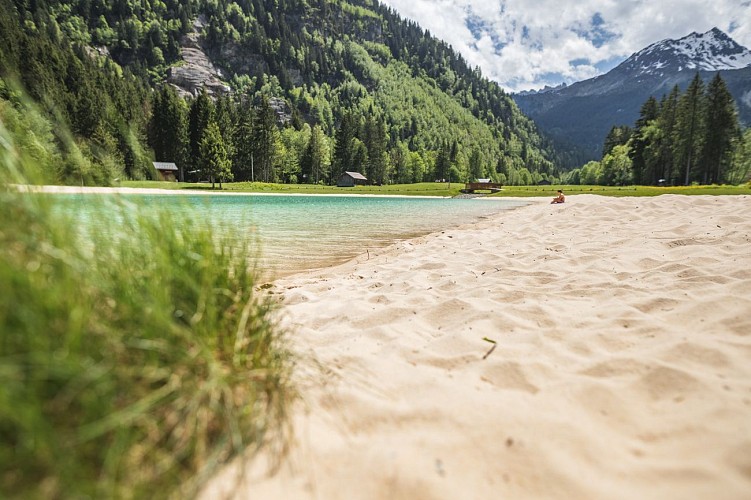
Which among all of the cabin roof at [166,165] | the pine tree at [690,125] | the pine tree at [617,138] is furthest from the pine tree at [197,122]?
the pine tree at [617,138]

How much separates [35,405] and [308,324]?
2517mm

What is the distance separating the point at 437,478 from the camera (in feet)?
4.42

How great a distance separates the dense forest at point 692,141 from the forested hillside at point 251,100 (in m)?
39.8

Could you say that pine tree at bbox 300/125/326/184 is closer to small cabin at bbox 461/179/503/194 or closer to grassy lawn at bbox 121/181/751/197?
grassy lawn at bbox 121/181/751/197

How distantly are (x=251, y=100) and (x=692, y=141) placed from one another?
4879 inches

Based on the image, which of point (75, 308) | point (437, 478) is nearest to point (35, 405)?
point (75, 308)

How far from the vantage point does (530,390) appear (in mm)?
1996

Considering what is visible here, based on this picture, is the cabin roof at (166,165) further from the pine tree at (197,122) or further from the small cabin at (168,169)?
the pine tree at (197,122)

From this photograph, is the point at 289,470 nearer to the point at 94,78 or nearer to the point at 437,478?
the point at 437,478

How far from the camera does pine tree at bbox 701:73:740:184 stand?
48.2m

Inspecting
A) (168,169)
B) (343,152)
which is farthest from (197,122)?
(343,152)

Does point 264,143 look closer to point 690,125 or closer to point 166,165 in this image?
point 166,165

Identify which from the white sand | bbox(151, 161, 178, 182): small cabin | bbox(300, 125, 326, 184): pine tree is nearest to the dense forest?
bbox(300, 125, 326, 184): pine tree

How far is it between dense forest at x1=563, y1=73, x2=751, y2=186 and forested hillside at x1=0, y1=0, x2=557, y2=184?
3976cm
